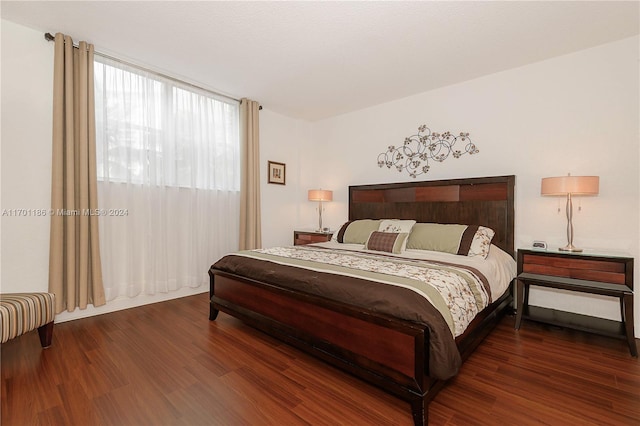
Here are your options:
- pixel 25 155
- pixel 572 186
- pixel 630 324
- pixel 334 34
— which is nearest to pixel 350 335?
pixel 630 324

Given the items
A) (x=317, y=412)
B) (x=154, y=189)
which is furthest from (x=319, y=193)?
(x=317, y=412)

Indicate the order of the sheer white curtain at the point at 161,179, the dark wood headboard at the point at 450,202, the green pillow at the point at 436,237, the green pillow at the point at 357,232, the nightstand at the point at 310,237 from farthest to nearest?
the nightstand at the point at 310,237, the green pillow at the point at 357,232, the dark wood headboard at the point at 450,202, the sheer white curtain at the point at 161,179, the green pillow at the point at 436,237

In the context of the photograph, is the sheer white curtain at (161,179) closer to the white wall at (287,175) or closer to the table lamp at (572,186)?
the white wall at (287,175)

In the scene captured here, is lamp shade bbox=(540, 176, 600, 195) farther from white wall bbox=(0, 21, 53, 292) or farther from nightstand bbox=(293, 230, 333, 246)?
white wall bbox=(0, 21, 53, 292)

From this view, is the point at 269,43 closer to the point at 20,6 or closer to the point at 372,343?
the point at 20,6

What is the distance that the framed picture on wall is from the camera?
15.6 feet

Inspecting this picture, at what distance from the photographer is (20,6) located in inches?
93.9

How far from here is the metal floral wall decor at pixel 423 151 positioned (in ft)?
12.1

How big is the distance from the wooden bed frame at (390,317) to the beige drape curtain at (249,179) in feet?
4.28

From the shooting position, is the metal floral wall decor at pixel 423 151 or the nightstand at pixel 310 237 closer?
the metal floral wall decor at pixel 423 151

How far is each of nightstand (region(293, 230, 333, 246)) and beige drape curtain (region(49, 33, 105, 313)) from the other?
2.61 metres

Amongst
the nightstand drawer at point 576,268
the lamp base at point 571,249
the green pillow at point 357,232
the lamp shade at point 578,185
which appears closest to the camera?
the nightstand drawer at point 576,268

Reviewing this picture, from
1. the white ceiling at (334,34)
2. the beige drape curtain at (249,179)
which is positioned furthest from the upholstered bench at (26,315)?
the white ceiling at (334,34)

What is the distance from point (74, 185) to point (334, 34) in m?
2.75
